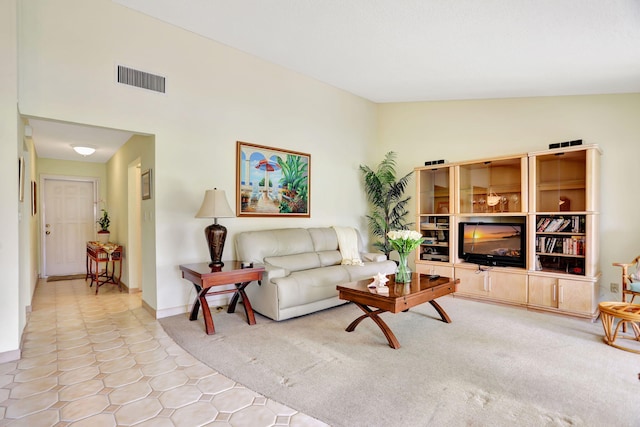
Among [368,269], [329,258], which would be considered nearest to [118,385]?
[329,258]

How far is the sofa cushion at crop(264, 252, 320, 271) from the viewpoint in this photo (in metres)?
4.00

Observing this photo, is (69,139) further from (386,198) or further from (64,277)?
(386,198)

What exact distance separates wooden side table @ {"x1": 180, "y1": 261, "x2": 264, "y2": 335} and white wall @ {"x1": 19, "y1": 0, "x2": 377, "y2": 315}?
445 mm

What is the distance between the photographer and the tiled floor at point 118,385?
1.89m

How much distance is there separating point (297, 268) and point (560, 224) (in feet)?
10.5

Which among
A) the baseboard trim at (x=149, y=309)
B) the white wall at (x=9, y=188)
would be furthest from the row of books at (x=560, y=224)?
the white wall at (x=9, y=188)

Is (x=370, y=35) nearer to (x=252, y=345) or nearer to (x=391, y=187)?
(x=391, y=187)

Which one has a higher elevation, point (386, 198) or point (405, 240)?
point (386, 198)

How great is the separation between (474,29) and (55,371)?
4.40 m

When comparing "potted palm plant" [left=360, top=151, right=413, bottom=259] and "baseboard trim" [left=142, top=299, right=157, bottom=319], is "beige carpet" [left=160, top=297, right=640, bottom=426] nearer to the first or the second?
"baseboard trim" [left=142, top=299, right=157, bottom=319]

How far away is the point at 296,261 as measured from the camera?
13.7 ft

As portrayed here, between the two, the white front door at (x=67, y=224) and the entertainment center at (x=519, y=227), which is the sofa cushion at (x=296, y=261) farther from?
the white front door at (x=67, y=224)

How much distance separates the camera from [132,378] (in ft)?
7.68

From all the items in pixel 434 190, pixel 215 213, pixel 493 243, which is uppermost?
pixel 434 190
